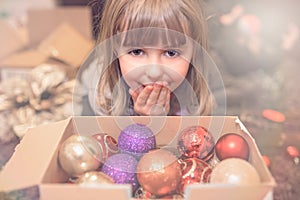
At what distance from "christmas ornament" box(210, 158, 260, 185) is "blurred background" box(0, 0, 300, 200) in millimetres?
290

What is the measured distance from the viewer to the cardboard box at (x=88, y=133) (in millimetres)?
588

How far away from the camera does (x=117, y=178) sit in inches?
28.4

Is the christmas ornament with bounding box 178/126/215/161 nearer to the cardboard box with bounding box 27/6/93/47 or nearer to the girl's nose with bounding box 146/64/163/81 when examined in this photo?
the girl's nose with bounding box 146/64/163/81

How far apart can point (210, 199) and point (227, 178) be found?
2.3 inches

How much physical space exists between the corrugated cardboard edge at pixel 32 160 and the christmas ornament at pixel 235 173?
9.4 inches

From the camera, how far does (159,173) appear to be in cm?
69

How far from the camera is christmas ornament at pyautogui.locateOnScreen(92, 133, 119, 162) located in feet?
2.50

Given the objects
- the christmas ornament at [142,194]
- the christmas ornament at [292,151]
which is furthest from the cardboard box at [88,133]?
the christmas ornament at [292,151]

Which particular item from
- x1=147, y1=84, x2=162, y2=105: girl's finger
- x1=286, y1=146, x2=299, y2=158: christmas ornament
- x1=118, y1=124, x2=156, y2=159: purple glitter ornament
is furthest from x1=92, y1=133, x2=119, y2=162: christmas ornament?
x1=286, y1=146, x2=299, y2=158: christmas ornament

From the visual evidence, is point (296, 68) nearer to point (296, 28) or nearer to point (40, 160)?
point (296, 28)

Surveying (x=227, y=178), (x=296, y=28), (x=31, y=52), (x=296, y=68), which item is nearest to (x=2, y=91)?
(x=31, y=52)

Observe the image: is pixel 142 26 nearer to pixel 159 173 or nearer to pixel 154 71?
pixel 154 71

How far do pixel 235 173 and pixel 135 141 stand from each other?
19cm

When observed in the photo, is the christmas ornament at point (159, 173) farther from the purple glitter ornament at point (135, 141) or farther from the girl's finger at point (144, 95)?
the girl's finger at point (144, 95)
